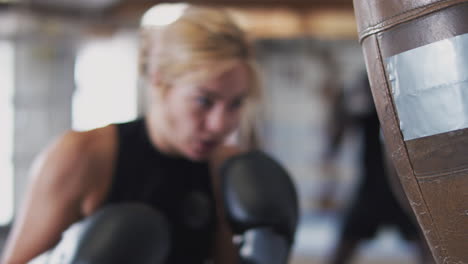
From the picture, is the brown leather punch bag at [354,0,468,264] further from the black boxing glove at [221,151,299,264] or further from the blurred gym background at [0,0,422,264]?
the blurred gym background at [0,0,422,264]

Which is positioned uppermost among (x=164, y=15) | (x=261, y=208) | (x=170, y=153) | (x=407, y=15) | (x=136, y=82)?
(x=136, y=82)

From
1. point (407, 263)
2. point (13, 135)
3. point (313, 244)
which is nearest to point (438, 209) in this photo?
point (407, 263)

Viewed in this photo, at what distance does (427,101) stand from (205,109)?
0.66 m

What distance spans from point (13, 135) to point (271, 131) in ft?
7.85

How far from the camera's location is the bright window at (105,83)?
464cm

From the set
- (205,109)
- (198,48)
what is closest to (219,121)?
(205,109)

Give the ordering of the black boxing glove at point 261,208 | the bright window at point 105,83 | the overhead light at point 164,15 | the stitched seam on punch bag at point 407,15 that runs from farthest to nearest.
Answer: the bright window at point 105,83 → the overhead light at point 164,15 → the black boxing glove at point 261,208 → the stitched seam on punch bag at point 407,15

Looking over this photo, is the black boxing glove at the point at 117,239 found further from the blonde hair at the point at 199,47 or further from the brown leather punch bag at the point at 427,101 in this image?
the brown leather punch bag at the point at 427,101

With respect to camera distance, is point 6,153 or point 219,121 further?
point 6,153

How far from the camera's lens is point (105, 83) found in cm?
477

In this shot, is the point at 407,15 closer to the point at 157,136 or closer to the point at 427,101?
the point at 427,101

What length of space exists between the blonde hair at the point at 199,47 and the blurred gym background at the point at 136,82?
2.30 meters

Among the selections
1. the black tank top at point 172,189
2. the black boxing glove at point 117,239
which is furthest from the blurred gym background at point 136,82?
the black boxing glove at point 117,239

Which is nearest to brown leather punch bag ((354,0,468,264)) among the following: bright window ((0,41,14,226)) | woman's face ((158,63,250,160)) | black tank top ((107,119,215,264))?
woman's face ((158,63,250,160))
